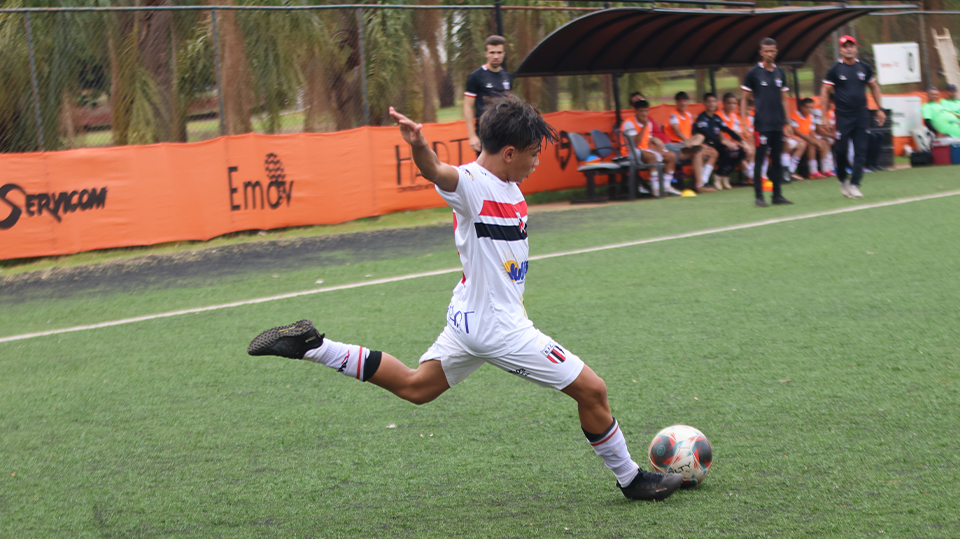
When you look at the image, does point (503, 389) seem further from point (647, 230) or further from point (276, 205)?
point (276, 205)

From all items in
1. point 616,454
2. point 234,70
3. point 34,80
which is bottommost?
point 616,454

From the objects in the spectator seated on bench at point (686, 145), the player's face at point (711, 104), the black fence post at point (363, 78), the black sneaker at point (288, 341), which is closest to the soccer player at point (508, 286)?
the black sneaker at point (288, 341)

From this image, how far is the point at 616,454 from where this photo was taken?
3.37m

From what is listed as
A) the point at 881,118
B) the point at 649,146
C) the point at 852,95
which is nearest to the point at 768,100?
the point at 852,95

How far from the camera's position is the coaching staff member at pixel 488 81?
10375 mm

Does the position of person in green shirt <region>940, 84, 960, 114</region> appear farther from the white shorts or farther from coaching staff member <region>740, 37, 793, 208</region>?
the white shorts

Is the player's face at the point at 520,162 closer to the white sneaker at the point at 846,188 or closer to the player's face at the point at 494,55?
the player's face at the point at 494,55

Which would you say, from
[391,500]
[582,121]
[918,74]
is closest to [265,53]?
[582,121]

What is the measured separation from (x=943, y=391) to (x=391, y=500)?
300cm

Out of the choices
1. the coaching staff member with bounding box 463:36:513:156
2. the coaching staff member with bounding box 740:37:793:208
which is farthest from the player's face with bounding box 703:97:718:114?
the coaching staff member with bounding box 463:36:513:156

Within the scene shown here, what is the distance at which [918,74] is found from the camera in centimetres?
2002

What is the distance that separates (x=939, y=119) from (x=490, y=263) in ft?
57.7

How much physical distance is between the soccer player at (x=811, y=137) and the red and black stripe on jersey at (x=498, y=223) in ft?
47.7

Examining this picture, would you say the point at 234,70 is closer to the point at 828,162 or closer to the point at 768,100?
the point at 768,100
